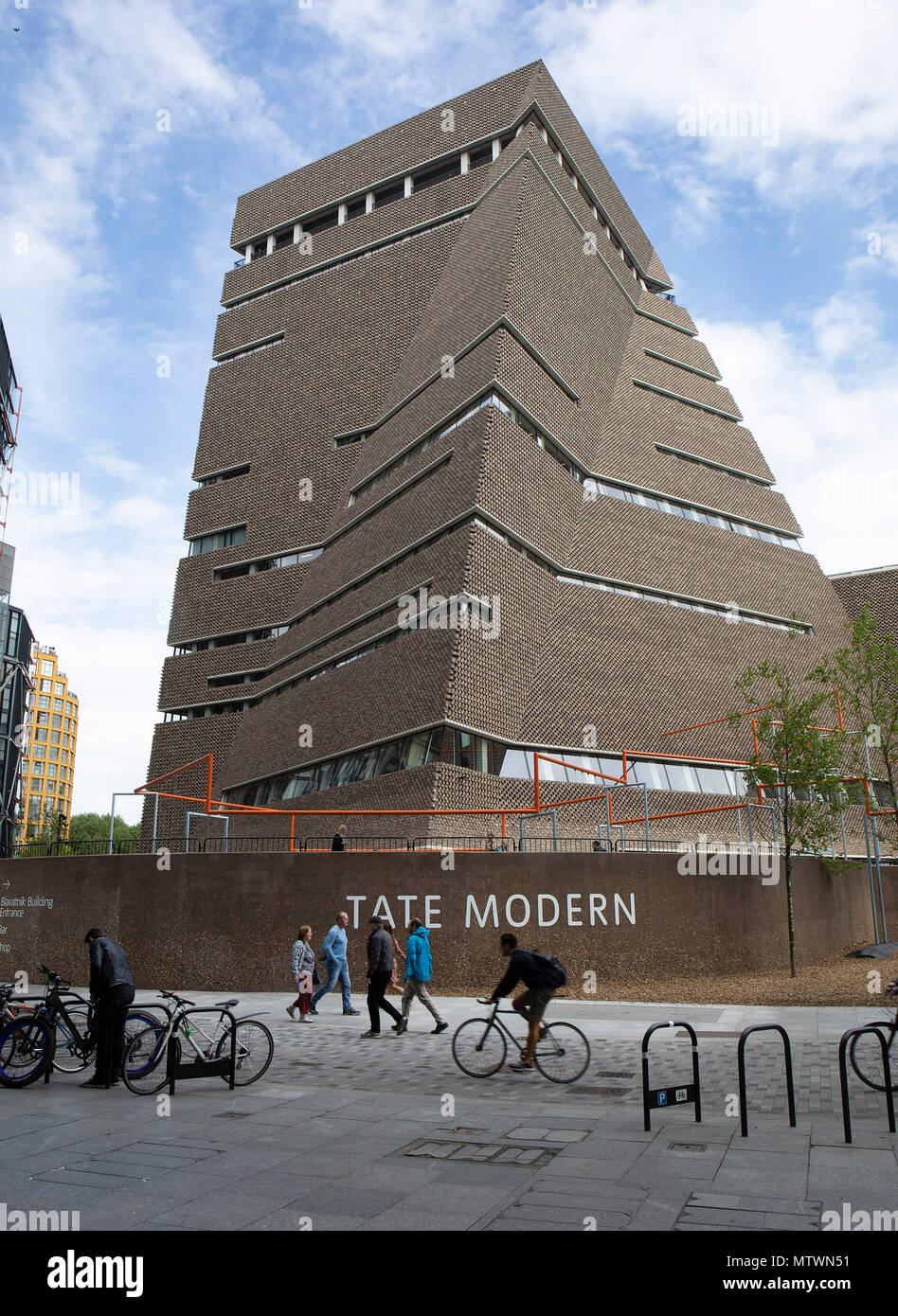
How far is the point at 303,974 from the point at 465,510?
56.1 ft

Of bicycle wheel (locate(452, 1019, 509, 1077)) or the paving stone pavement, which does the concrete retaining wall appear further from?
bicycle wheel (locate(452, 1019, 509, 1077))

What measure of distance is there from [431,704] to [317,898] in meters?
9.08

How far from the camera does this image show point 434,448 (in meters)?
33.7

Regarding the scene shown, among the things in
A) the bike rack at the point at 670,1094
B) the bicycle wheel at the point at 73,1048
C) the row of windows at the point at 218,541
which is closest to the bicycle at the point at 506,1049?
the bike rack at the point at 670,1094

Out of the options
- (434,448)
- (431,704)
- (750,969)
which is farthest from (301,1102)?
(434,448)

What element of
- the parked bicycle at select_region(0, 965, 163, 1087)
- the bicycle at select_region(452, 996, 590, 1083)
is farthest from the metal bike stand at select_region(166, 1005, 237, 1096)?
the bicycle at select_region(452, 996, 590, 1083)

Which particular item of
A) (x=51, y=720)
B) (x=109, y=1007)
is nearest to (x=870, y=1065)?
(x=109, y=1007)

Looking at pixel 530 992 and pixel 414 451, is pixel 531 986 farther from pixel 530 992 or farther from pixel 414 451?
pixel 414 451

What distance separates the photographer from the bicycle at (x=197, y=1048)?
11.0m

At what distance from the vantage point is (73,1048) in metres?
12.2

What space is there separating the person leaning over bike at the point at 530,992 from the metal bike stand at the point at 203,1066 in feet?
9.70

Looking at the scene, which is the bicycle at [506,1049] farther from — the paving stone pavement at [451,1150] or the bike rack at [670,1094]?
the bike rack at [670,1094]

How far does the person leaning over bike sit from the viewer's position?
11.1m

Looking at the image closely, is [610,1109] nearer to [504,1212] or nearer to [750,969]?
[504,1212]
